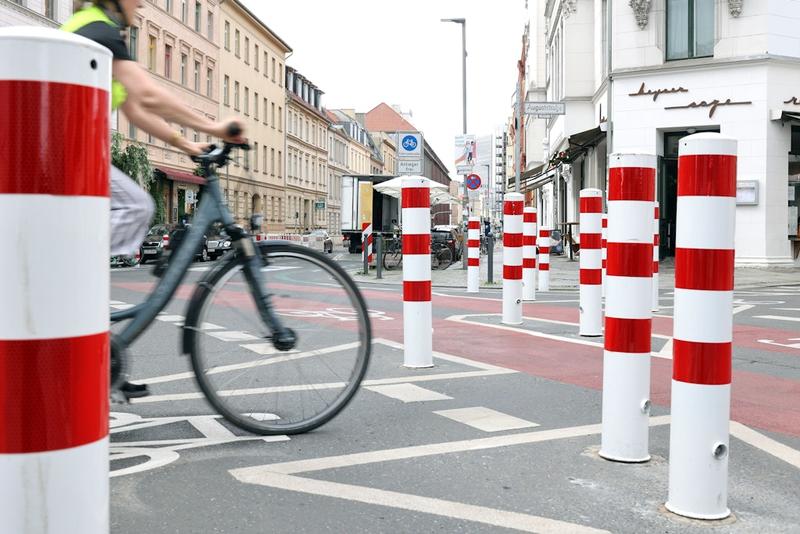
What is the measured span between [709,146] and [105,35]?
7.90 feet

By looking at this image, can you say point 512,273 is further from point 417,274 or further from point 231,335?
point 231,335

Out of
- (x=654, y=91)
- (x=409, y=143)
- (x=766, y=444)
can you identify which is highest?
(x=654, y=91)

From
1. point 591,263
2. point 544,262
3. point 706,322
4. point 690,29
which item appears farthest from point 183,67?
point 706,322

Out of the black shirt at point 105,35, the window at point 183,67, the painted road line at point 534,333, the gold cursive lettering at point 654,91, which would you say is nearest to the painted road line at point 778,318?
the painted road line at point 534,333

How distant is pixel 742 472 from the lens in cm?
366

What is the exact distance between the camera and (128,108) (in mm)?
3600

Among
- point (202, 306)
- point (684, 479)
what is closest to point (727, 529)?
point (684, 479)

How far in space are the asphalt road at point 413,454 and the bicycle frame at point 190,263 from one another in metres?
0.08

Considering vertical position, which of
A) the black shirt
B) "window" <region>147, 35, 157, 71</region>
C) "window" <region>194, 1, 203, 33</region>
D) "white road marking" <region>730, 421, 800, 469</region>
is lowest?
"white road marking" <region>730, 421, 800, 469</region>

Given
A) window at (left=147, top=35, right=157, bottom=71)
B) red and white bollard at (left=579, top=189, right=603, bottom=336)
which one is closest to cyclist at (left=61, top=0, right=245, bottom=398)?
red and white bollard at (left=579, top=189, right=603, bottom=336)

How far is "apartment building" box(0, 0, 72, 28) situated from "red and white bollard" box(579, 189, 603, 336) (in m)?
27.4

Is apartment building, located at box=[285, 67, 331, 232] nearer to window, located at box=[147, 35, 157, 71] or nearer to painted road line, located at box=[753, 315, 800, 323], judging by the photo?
window, located at box=[147, 35, 157, 71]

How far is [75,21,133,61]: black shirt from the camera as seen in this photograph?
11.0ft

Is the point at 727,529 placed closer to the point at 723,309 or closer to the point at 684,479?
the point at 684,479
